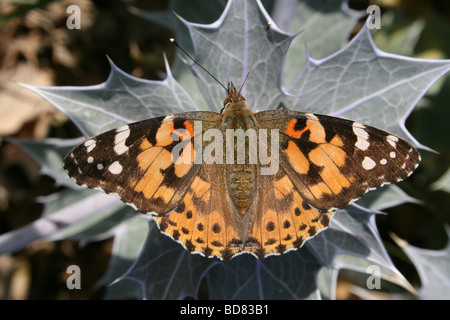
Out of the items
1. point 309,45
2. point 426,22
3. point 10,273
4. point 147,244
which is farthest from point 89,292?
point 426,22

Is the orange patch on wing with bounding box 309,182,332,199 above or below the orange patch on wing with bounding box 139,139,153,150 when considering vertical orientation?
below

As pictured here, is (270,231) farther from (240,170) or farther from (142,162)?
(142,162)

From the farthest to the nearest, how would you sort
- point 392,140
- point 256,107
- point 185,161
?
point 256,107 < point 185,161 < point 392,140

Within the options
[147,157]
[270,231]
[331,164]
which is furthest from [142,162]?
[331,164]

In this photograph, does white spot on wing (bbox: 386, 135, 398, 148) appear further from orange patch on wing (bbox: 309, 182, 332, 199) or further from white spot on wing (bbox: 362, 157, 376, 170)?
orange patch on wing (bbox: 309, 182, 332, 199)

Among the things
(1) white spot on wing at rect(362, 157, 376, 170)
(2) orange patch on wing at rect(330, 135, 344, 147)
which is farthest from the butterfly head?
(1) white spot on wing at rect(362, 157, 376, 170)

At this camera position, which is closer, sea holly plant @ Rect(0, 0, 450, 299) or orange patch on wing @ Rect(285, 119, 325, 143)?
orange patch on wing @ Rect(285, 119, 325, 143)

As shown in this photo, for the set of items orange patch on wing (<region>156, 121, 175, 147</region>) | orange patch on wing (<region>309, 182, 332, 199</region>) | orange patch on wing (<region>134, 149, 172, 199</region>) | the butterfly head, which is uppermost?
the butterfly head

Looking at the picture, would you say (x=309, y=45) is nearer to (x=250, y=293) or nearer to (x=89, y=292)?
(x=250, y=293)
